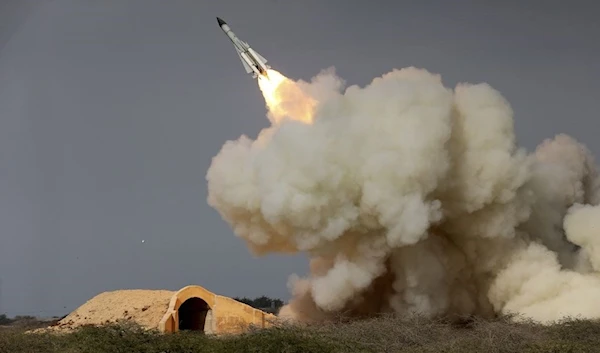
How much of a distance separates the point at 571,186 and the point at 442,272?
7.85 meters

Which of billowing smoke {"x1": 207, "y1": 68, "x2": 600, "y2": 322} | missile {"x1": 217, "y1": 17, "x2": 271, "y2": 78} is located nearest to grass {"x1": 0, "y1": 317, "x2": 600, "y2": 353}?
billowing smoke {"x1": 207, "y1": 68, "x2": 600, "y2": 322}

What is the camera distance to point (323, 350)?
21.1 m

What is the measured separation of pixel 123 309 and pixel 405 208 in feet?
31.0

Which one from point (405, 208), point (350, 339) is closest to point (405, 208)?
point (405, 208)

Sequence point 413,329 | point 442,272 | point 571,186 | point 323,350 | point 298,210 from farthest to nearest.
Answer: point 571,186
point 442,272
point 298,210
point 413,329
point 323,350

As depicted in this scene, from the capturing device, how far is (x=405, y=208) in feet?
87.1

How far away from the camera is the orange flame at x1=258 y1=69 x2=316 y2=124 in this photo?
97.9 feet

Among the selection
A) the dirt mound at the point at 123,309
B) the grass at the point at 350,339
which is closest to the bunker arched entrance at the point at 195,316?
the dirt mound at the point at 123,309

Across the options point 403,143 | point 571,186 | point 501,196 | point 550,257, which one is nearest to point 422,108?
point 403,143

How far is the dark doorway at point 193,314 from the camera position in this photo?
29.3m

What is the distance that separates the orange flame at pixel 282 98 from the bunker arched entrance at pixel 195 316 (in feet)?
20.6

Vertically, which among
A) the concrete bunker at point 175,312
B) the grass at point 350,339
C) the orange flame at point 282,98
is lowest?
the grass at point 350,339

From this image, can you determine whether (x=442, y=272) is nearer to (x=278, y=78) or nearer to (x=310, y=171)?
(x=310, y=171)

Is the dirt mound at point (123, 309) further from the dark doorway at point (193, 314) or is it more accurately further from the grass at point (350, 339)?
the grass at point (350, 339)
